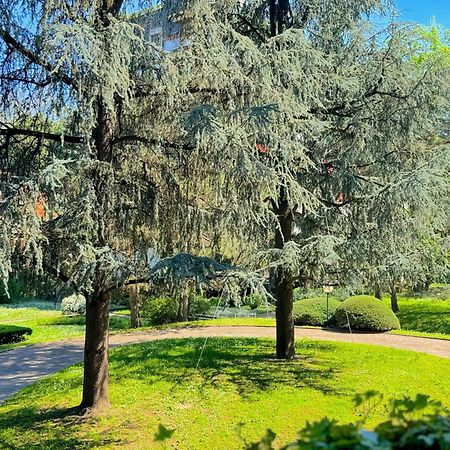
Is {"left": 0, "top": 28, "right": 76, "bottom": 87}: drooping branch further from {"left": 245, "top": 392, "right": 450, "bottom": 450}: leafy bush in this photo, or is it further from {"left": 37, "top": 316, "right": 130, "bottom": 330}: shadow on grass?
{"left": 37, "top": 316, "right": 130, "bottom": 330}: shadow on grass

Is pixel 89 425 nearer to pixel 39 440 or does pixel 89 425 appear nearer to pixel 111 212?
pixel 39 440

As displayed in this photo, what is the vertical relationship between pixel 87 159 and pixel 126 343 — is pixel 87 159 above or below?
above

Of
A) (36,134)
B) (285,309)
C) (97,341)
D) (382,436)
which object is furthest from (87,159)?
(285,309)

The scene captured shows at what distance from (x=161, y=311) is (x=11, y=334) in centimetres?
526

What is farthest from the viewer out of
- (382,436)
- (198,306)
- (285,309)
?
(198,306)

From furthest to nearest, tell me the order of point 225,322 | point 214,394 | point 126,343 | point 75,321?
point 75,321 < point 225,322 < point 126,343 < point 214,394

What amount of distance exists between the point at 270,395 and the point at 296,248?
2.29 meters

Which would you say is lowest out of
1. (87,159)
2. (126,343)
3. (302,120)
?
(126,343)

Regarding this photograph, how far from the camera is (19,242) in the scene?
517cm

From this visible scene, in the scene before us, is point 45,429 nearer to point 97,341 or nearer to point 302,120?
point 97,341

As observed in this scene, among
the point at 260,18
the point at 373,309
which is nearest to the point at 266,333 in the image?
the point at 373,309

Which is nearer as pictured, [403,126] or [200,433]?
[200,433]

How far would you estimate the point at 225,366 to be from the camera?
8.88 meters

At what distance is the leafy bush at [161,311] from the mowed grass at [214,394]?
266 inches
